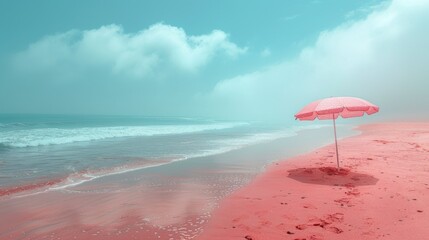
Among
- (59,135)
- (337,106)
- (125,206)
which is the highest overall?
(337,106)

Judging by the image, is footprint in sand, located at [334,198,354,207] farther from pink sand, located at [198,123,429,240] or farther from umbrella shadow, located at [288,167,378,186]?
umbrella shadow, located at [288,167,378,186]

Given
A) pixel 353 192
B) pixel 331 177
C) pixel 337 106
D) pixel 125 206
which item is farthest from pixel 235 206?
pixel 337 106

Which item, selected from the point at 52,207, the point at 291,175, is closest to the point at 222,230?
the point at 52,207

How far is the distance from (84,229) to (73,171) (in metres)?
6.08

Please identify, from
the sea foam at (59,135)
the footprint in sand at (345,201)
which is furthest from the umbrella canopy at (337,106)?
the sea foam at (59,135)

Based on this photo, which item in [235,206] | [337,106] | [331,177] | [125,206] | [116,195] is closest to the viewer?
[235,206]

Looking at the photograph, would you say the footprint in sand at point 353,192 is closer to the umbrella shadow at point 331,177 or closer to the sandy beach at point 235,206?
the sandy beach at point 235,206

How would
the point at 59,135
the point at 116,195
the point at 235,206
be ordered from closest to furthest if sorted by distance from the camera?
the point at 235,206 → the point at 116,195 → the point at 59,135

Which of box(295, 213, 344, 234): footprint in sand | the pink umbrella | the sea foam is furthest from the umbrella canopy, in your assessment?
the sea foam

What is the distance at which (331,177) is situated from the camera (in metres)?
8.27

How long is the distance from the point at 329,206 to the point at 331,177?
9.42 ft

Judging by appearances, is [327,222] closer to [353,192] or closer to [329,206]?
[329,206]

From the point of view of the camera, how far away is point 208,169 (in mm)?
10109

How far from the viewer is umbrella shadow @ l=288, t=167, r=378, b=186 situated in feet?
24.8
